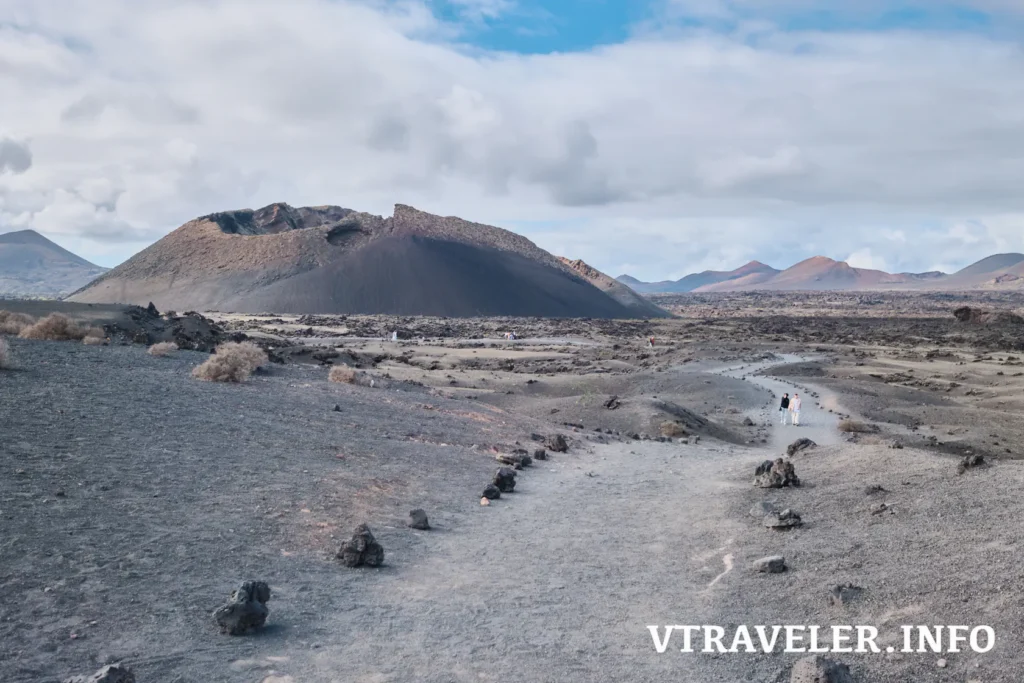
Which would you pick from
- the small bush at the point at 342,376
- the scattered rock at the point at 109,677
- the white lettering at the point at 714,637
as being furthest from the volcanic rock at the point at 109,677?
the small bush at the point at 342,376

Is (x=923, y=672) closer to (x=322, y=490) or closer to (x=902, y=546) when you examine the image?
(x=902, y=546)

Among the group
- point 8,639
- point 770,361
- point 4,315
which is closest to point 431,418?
point 8,639

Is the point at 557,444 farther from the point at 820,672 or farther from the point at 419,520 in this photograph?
the point at 820,672

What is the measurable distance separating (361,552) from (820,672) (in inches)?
191

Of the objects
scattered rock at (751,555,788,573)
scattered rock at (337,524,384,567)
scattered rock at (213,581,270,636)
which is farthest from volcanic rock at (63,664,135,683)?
scattered rock at (751,555,788,573)

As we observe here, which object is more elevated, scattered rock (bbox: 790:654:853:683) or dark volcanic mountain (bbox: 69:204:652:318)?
dark volcanic mountain (bbox: 69:204:652:318)

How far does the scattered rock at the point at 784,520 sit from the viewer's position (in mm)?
9859

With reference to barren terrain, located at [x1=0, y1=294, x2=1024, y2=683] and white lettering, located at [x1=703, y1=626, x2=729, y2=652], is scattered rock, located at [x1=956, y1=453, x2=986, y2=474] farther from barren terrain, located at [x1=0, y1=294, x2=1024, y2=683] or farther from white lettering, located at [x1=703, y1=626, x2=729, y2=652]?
white lettering, located at [x1=703, y1=626, x2=729, y2=652]

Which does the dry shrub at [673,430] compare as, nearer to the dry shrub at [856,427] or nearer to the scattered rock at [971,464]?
the dry shrub at [856,427]

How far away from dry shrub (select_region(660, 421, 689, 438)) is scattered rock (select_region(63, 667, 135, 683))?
18.5 metres

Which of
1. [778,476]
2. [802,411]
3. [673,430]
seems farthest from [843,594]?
[802,411]

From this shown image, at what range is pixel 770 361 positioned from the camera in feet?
153

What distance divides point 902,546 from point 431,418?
38.9 feet

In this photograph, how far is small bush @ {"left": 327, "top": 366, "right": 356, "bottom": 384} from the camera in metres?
22.3
